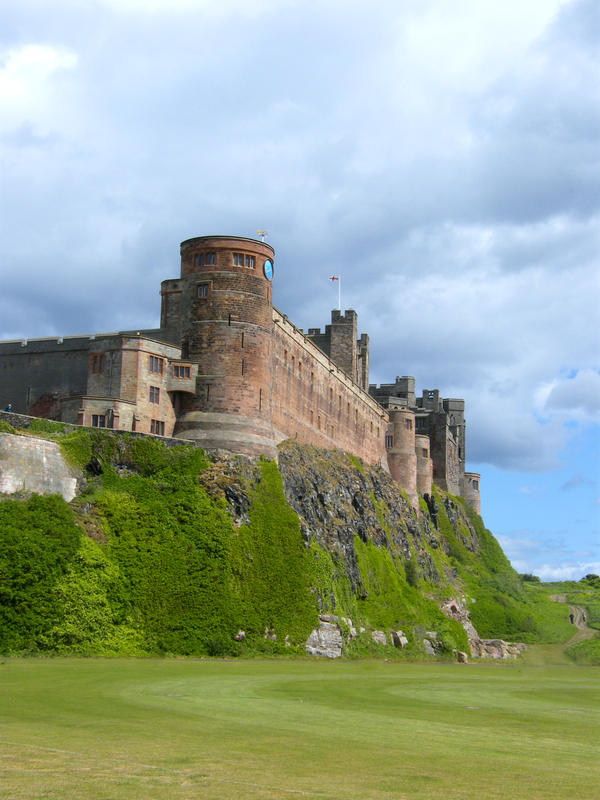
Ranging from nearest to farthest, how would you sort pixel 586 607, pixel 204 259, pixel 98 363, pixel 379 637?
pixel 98 363 → pixel 204 259 → pixel 379 637 → pixel 586 607

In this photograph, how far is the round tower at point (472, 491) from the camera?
143875mm

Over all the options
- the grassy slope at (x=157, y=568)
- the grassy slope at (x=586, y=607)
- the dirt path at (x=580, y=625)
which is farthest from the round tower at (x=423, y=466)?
the grassy slope at (x=157, y=568)

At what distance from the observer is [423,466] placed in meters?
120

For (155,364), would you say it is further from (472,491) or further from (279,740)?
(472,491)

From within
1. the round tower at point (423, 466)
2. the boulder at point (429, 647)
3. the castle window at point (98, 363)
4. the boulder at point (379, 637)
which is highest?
the round tower at point (423, 466)

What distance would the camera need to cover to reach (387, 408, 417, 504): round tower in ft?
368

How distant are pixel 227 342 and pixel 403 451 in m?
54.9

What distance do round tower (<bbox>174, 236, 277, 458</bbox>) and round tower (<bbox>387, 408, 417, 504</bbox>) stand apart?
4999 centimetres

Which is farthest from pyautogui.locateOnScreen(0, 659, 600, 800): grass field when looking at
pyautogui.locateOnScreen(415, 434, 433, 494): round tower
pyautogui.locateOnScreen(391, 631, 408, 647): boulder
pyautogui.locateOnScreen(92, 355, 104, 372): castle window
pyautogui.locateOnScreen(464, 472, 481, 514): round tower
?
pyautogui.locateOnScreen(464, 472, 481, 514): round tower

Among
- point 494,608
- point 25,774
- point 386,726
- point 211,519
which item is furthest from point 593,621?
point 25,774

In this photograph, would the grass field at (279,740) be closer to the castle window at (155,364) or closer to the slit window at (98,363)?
the slit window at (98,363)

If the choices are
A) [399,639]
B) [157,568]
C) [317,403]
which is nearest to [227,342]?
[157,568]

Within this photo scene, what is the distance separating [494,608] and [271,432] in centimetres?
4374

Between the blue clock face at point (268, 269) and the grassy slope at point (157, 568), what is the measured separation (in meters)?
13.6
